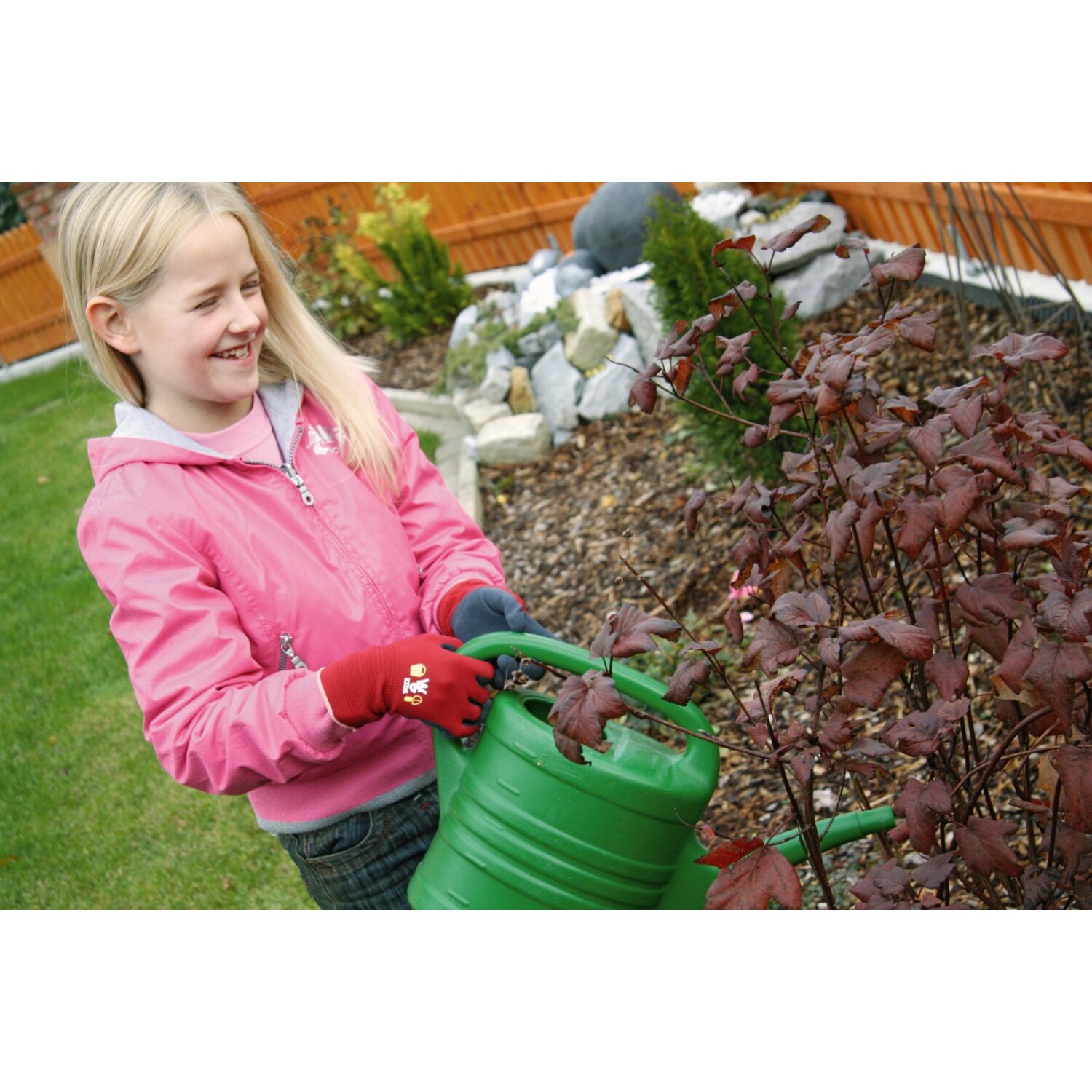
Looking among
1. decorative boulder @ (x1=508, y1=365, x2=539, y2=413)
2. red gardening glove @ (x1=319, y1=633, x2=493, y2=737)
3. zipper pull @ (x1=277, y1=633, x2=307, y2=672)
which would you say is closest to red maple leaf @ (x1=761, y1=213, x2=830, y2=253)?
red gardening glove @ (x1=319, y1=633, x2=493, y2=737)

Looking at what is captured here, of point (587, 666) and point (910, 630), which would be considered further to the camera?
point (587, 666)

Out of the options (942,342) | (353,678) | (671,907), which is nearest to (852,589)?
(671,907)

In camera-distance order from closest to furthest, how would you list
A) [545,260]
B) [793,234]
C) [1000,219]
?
1. [793,234]
2. [1000,219]
3. [545,260]

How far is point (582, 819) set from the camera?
1517 mm

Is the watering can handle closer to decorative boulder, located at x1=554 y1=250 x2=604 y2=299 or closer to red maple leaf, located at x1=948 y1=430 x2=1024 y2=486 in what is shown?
red maple leaf, located at x1=948 y1=430 x2=1024 y2=486

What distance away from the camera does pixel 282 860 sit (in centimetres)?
309

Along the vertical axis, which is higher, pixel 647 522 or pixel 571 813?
pixel 571 813

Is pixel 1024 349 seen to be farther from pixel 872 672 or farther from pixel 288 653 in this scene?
pixel 288 653

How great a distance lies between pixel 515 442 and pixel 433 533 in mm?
2756

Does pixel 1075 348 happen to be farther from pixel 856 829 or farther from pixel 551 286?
pixel 551 286

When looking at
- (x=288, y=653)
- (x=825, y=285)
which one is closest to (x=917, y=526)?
(x=288, y=653)

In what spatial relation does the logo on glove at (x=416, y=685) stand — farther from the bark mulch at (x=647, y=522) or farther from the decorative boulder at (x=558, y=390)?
the decorative boulder at (x=558, y=390)

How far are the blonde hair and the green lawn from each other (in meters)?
0.29

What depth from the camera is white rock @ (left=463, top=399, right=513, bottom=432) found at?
16.9 feet
